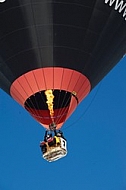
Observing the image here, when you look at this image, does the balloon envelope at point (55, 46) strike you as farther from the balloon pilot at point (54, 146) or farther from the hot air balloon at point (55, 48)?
the balloon pilot at point (54, 146)

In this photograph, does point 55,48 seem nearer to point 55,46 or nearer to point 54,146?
point 55,46

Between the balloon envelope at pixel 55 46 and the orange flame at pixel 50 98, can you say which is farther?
the orange flame at pixel 50 98

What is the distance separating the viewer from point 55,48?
10.5m

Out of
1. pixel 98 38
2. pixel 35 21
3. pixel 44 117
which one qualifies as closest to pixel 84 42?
pixel 98 38

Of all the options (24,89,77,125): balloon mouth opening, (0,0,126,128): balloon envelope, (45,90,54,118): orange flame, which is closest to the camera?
(0,0,126,128): balloon envelope

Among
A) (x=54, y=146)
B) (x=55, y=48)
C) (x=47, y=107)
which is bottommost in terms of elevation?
(x=54, y=146)

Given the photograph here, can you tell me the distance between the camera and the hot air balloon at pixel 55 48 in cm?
1034

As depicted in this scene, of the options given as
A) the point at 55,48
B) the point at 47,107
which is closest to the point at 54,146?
the point at 47,107

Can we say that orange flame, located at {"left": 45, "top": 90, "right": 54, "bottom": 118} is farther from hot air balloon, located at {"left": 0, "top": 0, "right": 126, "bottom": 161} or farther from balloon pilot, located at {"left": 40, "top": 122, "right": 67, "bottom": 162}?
balloon pilot, located at {"left": 40, "top": 122, "right": 67, "bottom": 162}

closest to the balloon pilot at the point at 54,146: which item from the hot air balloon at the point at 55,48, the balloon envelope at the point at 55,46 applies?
the hot air balloon at the point at 55,48

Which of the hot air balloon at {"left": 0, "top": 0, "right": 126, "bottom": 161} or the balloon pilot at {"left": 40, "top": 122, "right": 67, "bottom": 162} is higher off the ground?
the hot air balloon at {"left": 0, "top": 0, "right": 126, "bottom": 161}

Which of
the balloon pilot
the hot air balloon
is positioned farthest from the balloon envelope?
the balloon pilot

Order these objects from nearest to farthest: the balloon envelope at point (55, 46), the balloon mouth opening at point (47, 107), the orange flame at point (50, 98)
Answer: the balloon envelope at point (55, 46)
the orange flame at point (50, 98)
the balloon mouth opening at point (47, 107)

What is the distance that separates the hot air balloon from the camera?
33.9 ft
